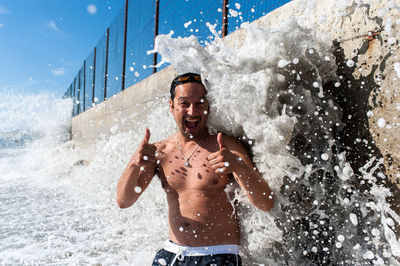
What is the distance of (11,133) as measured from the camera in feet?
75.8

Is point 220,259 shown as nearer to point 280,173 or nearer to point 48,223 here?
point 280,173

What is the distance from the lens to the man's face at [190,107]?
1.93m

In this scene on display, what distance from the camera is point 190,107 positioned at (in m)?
1.92

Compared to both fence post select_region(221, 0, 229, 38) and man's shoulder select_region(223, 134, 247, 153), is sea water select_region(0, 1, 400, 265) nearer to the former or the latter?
man's shoulder select_region(223, 134, 247, 153)

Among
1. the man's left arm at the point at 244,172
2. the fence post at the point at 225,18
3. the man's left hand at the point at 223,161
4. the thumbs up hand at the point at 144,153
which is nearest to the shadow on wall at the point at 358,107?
the man's left arm at the point at 244,172

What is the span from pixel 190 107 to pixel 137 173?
51 centimetres

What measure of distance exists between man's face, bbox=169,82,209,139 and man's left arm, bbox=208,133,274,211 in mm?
310

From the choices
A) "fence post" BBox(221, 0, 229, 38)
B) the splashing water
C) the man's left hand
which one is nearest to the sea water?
the splashing water

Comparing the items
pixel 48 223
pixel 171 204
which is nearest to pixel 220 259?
pixel 171 204

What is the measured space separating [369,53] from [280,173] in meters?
0.79

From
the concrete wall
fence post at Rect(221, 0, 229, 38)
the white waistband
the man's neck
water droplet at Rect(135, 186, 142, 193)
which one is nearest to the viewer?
the concrete wall

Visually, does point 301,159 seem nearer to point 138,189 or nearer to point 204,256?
point 204,256

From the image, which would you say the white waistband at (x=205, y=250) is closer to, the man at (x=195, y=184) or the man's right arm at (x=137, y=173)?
the man at (x=195, y=184)

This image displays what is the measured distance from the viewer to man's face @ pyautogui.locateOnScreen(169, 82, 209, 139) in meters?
1.93
